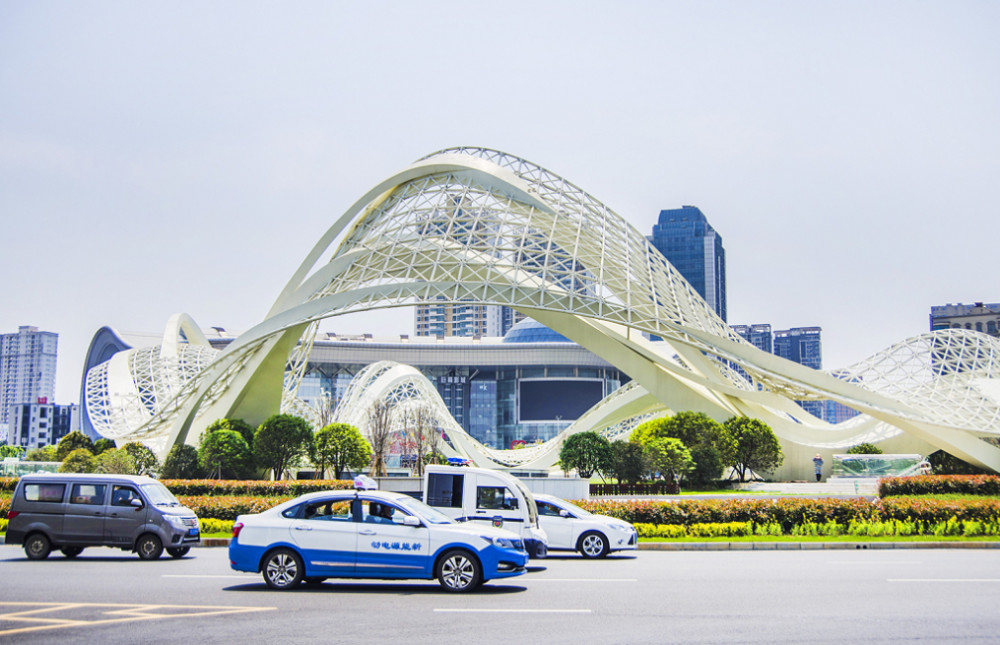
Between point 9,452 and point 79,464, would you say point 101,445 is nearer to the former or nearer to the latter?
point 79,464

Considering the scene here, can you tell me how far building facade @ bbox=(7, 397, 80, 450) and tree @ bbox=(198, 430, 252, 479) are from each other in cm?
12906

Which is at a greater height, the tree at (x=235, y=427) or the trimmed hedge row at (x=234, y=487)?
the tree at (x=235, y=427)

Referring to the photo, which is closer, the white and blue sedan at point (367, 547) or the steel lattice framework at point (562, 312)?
the white and blue sedan at point (367, 547)

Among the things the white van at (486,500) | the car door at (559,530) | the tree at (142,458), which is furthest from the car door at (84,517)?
the tree at (142,458)

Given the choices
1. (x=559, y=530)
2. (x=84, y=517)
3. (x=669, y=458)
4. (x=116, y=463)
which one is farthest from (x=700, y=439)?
(x=84, y=517)

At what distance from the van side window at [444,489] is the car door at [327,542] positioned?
477 centimetres

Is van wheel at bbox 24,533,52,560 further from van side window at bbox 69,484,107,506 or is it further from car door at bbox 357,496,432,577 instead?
car door at bbox 357,496,432,577

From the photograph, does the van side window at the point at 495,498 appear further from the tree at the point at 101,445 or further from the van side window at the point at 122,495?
the tree at the point at 101,445

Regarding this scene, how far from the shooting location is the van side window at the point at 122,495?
19.7 m

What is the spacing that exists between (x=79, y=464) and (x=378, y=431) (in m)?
20.4

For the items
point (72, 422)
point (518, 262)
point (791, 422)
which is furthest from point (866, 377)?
point (72, 422)

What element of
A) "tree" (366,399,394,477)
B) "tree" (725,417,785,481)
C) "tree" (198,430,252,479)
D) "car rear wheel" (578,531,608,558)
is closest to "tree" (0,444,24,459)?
"tree" (366,399,394,477)

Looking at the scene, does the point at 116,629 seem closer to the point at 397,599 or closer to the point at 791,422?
the point at 397,599

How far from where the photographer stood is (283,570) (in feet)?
48.7
